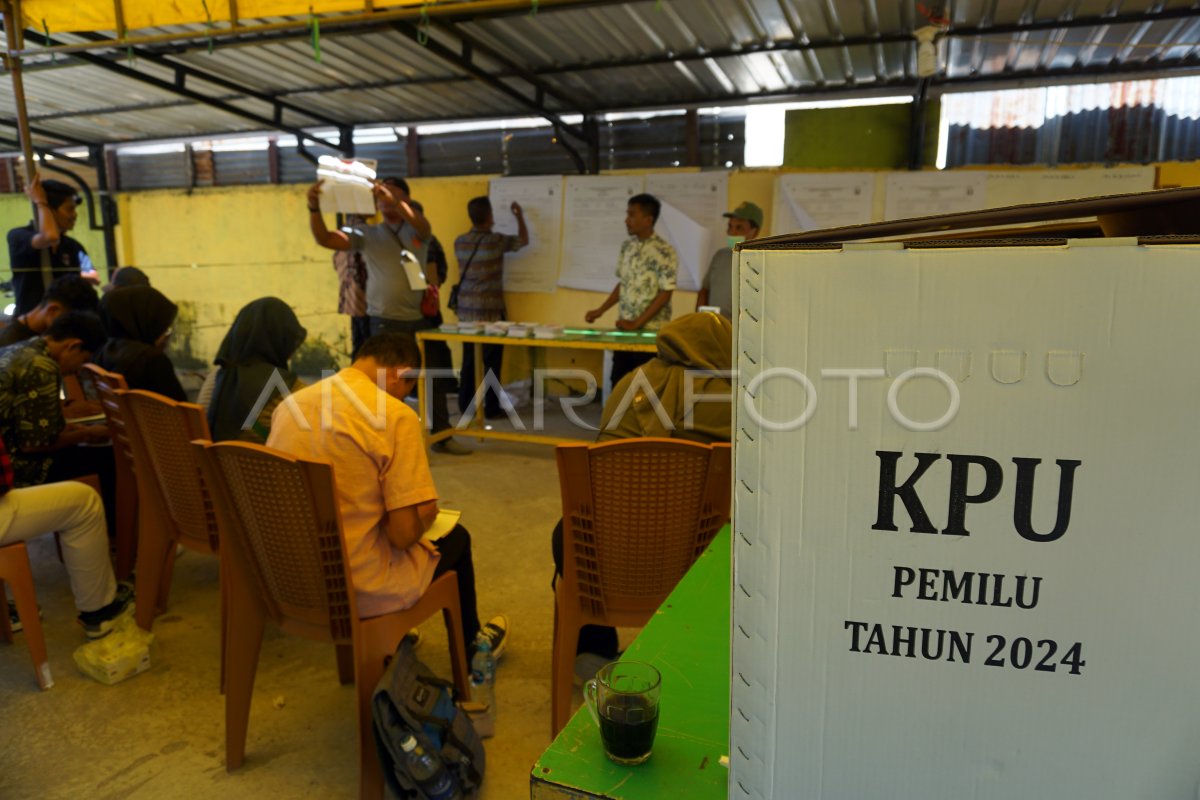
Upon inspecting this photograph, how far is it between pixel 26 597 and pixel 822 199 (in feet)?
17.2

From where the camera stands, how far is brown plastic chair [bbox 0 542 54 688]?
2.24 meters

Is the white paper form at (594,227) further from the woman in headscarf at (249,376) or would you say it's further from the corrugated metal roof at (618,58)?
the woman in headscarf at (249,376)

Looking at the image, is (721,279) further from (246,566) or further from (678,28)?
(246,566)

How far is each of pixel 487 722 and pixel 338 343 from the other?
20.6ft

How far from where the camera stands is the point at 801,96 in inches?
226

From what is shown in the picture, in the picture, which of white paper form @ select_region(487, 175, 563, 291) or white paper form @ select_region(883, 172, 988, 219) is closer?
white paper form @ select_region(883, 172, 988, 219)

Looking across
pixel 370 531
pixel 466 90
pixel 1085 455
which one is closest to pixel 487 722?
pixel 370 531

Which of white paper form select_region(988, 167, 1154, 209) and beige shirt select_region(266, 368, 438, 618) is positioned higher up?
white paper form select_region(988, 167, 1154, 209)

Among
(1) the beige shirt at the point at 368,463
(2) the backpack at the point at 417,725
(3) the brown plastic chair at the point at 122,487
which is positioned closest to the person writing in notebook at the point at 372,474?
(1) the beige shirt at the point at 368,463

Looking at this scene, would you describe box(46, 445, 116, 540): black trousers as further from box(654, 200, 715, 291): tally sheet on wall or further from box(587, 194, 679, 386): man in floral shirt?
box(654, 200, 715, 291): tally sheet on wall

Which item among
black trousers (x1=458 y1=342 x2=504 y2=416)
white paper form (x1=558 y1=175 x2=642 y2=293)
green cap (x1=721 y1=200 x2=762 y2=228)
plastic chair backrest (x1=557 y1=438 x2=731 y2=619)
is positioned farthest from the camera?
white paper form (x1=558 y1=175 x2=642 y2=293)

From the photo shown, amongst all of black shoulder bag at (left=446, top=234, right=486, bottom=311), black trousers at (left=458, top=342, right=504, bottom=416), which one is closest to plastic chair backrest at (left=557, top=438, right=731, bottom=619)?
black trousers at (left=458, top=342, right=504, bottom=416)

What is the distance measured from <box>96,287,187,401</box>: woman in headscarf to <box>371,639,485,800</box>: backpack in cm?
168

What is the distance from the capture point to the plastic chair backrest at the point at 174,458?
91.5 inches
